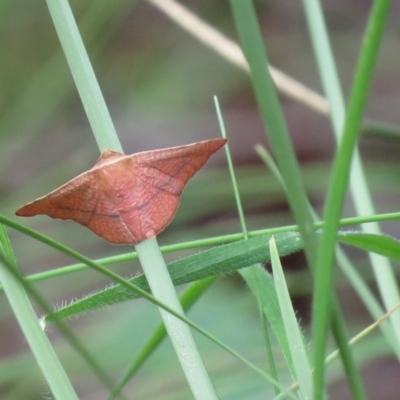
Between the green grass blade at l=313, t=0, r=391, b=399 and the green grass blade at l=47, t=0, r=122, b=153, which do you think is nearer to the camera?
the green grass blade at l=313, t=0, r=391, b=399

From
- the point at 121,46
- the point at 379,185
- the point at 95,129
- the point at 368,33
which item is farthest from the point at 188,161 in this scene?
the point at 121,46

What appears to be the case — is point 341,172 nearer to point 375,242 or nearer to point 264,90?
point 264,90

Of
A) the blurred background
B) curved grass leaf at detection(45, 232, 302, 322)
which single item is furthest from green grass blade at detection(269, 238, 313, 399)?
the blurred background

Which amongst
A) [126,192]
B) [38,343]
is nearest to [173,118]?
[126,192]

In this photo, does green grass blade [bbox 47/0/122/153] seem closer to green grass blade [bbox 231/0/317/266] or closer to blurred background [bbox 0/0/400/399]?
green grass blade [bbox 231/0/317/266]

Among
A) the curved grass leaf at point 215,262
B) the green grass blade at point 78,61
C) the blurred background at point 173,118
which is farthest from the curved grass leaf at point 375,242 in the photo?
the blurred background at point 173,118

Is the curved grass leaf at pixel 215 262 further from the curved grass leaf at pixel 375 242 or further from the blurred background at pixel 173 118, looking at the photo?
the blurred background at pixel 173 118
